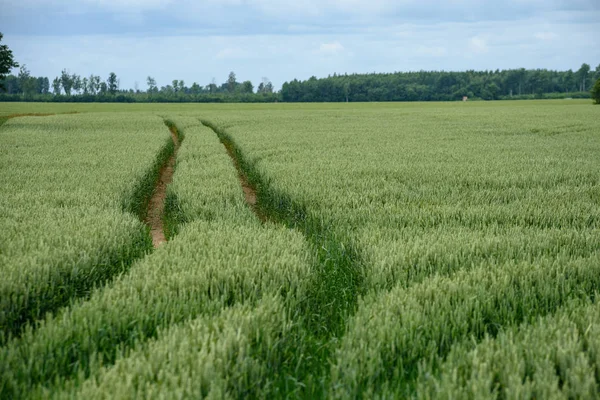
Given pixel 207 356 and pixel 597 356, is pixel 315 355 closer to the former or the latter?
pixel 207 356

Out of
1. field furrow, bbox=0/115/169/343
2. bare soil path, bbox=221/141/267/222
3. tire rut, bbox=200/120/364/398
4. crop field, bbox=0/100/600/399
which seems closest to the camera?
crop field, bbox=0/100/600/399

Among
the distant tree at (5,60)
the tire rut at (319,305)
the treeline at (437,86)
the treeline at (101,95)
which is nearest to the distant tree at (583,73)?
the treeline at (437,86)

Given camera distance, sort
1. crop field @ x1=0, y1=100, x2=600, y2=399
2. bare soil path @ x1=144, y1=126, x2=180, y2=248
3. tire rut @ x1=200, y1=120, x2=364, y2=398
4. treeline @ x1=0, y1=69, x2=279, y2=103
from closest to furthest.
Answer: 1. crop field @ x1=0, y1=100, x2=600, y2=399
2. tire rut @ x1=200, y1=120, x2=364, y2=398
3. bare soil path @ x1=144, y1=126, x2=180, y2=248
4. treeline @ x1=0, y1=69, x2=279, y2=103

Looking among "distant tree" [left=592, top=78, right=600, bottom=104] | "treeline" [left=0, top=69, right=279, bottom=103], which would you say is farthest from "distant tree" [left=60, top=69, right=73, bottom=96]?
"distant tree" [left=592, top=78, right=600, bottom=104]

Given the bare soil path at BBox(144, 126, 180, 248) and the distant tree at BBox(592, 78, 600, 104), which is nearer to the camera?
the bare soil path at BBox(144, 126, 180, 248)

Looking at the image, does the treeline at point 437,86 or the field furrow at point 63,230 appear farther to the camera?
the treeline at point 437,86

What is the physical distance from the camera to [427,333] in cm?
337

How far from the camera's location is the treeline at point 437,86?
443 ft

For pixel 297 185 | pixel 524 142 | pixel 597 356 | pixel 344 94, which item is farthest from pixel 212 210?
pixel 344 94

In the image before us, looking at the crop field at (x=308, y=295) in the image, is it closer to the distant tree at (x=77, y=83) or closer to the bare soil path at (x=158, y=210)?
the bare soil path at (x=158, y=210)

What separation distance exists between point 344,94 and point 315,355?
455 ft

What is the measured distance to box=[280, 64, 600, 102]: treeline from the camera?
13518 cm

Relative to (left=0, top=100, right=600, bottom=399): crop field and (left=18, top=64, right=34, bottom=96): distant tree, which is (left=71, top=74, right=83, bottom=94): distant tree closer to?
(left=18, top=64, right=34, bottom=96): distant tree

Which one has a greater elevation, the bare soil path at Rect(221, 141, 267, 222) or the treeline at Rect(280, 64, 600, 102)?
the treeline at Rect(280, 64, 600, 102)
